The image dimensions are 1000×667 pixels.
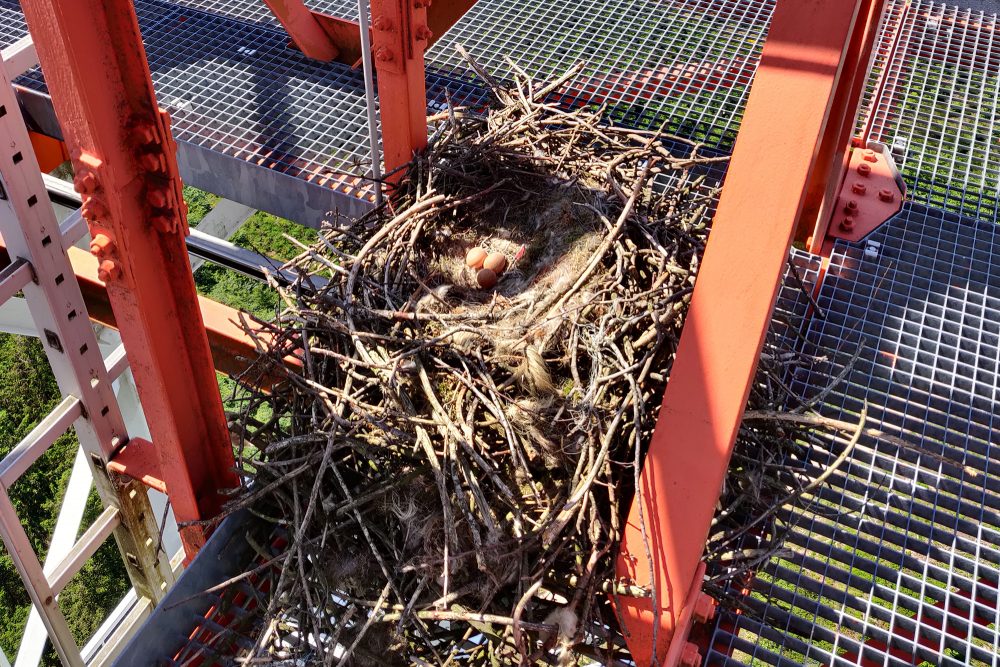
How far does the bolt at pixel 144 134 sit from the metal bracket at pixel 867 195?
2.67 m

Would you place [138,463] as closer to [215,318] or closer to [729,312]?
[215,318]

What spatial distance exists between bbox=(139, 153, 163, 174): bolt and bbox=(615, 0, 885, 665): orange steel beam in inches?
42.7

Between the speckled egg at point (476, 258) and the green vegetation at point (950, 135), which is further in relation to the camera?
the green vegetation at point (950, 135)

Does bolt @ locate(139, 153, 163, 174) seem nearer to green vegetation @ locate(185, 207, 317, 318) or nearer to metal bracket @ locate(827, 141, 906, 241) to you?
metal bracket @ locate(827, 141, 906, 241)

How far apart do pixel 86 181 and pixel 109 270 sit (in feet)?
0.68

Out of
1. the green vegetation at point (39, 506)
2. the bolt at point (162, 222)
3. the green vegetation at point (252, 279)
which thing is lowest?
the green vegetation at point (39, 506)

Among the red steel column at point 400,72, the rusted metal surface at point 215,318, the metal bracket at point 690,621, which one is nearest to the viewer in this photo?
the metal bracket at point 690,621

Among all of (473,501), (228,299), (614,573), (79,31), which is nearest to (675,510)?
(614,573)

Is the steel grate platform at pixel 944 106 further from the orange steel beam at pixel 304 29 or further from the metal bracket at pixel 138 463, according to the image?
the metal bracket at pixel 138 463

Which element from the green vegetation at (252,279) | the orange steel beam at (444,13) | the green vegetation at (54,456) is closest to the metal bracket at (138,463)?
the orange steel beam at (444,13)

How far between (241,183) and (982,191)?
3.21 metres

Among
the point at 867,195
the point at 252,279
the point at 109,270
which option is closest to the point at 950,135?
the point at 867,195

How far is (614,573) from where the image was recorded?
2.10m

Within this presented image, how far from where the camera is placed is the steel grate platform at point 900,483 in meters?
2.29
